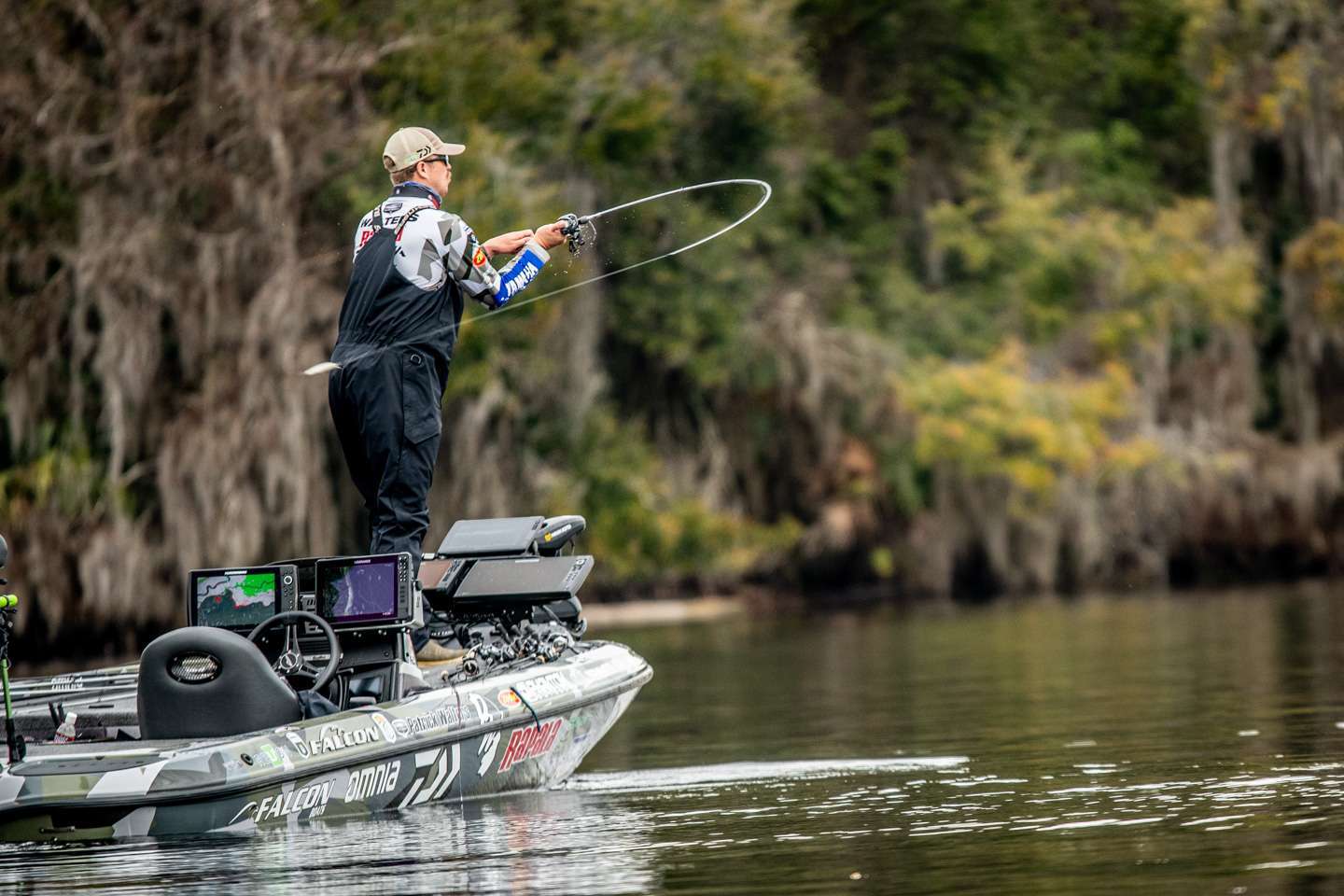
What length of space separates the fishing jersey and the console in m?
1.01

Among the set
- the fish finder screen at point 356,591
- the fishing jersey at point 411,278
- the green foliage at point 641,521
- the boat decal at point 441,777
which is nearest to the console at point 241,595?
the fish finder screen at point 356,591

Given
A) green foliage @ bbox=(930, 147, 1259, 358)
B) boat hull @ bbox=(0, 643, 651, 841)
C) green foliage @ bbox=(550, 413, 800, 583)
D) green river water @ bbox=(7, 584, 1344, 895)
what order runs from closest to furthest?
green river water @ bbox=(7, 584, 1344, 895) < boat hull @ bbox=(0, 643, 651, 841) < green foliage @ bbox=(550, 413, 800, 583) < green foliage @ bbox=(930, 147, 1259, 358)

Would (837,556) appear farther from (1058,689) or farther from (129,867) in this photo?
(129,867)

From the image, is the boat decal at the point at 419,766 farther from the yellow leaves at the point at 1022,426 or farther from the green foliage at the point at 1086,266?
the green foliage at the point at 1086,266

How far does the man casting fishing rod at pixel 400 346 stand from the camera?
388 inches

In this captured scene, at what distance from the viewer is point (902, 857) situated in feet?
25.2

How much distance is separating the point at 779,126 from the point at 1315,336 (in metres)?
8.98

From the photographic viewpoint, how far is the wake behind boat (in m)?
8.60

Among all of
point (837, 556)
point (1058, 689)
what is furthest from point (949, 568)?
point (1058, 689)

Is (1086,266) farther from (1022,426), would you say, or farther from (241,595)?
(241,595)

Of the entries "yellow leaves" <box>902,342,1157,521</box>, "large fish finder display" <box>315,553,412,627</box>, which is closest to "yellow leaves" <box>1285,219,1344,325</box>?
"yellow leaves" <box>902,342,1157,521</box>

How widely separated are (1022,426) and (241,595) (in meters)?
26.0

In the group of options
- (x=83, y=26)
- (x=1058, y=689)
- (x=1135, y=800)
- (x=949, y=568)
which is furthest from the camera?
(x=949, y=568)

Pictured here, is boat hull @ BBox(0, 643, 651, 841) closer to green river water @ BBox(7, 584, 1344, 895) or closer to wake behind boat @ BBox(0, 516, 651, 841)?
wake behind boat @ BBox(0, 516, 651, 841)
